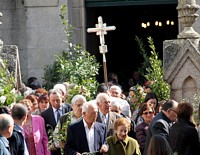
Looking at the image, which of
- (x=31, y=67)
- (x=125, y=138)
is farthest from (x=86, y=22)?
(x=125, y=138)

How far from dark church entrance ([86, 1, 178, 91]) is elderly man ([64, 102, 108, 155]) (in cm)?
1929

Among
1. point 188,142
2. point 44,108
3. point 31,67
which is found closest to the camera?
point 188,142

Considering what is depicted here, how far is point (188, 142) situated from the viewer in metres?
16.3

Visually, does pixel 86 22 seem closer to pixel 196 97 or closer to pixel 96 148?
pixel 196 97

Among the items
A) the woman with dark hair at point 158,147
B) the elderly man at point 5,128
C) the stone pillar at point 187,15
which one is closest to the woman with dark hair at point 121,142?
the elderly man at point 5,128

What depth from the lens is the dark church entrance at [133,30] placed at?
3722 cm

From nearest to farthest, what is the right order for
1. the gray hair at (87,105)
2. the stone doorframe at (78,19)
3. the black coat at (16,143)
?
the black coat at (16,143), the gray hair at (87,105), the stone doorframe at (78,19)

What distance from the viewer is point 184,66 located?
2205cm

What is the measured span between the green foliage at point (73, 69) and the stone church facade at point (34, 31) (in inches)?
21.0

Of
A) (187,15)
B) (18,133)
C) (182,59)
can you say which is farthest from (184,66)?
(18,133)

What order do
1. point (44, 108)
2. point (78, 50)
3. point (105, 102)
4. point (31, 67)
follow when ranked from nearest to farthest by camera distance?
point (105, 102) → point (44, 108) → point (78, 50) → point (31, 67)

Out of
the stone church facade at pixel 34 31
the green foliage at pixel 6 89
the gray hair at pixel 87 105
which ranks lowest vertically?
the gray hair at pixel 87 105

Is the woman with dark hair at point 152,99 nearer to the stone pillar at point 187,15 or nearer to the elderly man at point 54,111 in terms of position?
the elderly man at point 54,111

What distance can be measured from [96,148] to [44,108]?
3425mm
